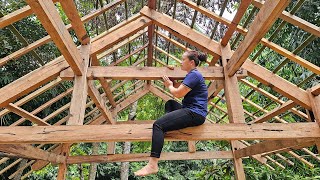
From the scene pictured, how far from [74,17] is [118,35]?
78 cm

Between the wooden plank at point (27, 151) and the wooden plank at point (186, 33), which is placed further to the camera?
the wooden plank at point (186, 33)

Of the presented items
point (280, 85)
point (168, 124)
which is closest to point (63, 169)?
point (168, 124)

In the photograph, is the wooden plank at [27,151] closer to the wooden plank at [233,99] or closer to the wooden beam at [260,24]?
the wooden plank at [233,99]

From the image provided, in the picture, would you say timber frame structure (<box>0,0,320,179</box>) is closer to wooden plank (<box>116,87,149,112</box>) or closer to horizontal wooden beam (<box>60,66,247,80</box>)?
horizontal wooden beam (<box>60,66,247,80</box>)

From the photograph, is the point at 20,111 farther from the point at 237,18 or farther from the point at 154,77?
the point at 237,18

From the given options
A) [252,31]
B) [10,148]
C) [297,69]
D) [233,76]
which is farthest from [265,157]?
[10,148]

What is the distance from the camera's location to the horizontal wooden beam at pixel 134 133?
2.31 meters

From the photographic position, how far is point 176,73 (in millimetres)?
3328

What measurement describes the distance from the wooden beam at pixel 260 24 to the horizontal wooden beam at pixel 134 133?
2.13 ft

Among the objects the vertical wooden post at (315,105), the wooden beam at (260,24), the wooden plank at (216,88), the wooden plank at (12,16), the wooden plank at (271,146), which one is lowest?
the wooden plank at (271,146)

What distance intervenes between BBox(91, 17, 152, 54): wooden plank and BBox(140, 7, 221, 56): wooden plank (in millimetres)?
108

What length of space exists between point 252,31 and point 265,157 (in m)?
4.09

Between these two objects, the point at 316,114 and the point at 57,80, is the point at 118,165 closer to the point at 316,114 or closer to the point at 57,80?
the point at 57,80

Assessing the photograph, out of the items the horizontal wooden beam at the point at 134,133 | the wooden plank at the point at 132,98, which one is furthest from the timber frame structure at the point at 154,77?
the wooden plank at the point at 132,98
